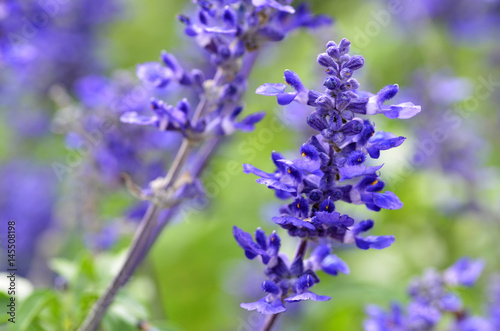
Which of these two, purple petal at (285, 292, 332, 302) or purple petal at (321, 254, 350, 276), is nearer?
purple petal at (285, 292, 332, 302)

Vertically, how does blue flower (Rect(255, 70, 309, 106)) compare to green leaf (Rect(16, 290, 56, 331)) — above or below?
above

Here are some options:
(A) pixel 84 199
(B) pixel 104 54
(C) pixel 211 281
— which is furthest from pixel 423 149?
(B) pixel 104 54

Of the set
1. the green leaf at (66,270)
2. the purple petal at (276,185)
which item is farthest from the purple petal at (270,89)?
the green leaf at (66,270)

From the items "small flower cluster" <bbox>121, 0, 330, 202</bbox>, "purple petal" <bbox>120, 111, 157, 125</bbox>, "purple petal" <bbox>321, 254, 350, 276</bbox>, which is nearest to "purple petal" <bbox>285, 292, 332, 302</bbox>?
"purple petal" <bbox>321, 254, 350, 276</bbox>

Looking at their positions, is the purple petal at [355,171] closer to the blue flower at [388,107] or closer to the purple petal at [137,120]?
the blue flower at [388,107]

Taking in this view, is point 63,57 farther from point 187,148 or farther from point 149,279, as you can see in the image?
point 187,148

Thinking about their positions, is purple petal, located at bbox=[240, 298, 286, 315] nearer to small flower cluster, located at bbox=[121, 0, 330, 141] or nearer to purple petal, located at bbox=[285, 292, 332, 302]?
purple petal, located at bbox=[285, 292, 332, 302]
